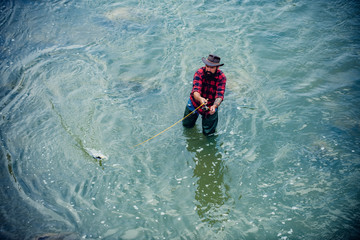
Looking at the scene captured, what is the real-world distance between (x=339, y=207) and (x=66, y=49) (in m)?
8.78

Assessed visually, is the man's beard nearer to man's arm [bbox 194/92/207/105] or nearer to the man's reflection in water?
man's arm [bbox 194/92/207/105]

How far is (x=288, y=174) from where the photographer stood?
5.79 m

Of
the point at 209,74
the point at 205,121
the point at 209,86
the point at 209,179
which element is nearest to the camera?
the point at 209,74

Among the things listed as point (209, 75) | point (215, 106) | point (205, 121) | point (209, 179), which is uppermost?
point (209, 75)

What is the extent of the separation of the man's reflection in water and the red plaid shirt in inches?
38.5

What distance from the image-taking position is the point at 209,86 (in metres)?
5.63

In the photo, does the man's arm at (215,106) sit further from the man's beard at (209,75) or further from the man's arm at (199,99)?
the man's beard at (209,75)

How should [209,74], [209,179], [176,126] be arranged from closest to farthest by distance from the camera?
[209,74], [209,179], [176,126]

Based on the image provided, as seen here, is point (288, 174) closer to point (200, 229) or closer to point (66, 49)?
point (200, 229)

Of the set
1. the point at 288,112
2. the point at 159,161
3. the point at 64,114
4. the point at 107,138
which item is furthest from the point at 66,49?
the point at 288,112

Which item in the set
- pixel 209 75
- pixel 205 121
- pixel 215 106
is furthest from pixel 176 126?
pixel 209 75

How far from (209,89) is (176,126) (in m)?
1.54

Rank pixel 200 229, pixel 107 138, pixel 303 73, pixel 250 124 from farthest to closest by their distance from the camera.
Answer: pixel 303 73 → pixel 250 124 → pixel 107 138 → pixel 200 229

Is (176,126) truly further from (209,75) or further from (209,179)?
(209,75)
